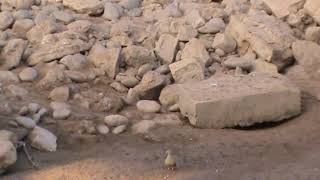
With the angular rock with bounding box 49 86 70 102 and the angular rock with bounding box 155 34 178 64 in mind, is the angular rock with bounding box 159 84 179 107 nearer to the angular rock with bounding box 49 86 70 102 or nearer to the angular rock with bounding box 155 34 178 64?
the angular rock with bounding box 155 34 178 64

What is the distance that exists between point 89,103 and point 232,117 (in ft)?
3.29

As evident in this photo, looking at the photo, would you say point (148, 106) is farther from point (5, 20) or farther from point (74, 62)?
point (5, 20)

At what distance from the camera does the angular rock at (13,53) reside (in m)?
5.01

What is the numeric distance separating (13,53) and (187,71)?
1354 millimetres

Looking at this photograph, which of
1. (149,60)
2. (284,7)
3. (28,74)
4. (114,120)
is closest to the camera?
(114,120)

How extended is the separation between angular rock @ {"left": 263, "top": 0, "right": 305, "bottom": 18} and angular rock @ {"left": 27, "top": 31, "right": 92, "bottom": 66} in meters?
1.64

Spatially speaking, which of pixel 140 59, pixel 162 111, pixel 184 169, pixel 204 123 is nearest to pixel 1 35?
pixel 140 59

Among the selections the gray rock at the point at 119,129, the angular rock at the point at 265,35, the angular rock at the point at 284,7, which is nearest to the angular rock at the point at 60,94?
the gray rock at the point at 119,129

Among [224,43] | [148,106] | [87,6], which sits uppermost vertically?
[87,6]

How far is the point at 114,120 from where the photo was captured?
4.32 m

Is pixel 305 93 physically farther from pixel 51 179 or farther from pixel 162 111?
pixel 51 179

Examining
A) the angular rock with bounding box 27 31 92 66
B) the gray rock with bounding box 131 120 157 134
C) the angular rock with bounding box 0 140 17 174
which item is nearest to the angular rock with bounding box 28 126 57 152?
the angular rock with bounding box 0 140 17 174

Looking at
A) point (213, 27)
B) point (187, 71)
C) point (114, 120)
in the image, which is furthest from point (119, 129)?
point (213, 27)

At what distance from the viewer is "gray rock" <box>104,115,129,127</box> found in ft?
14.1
